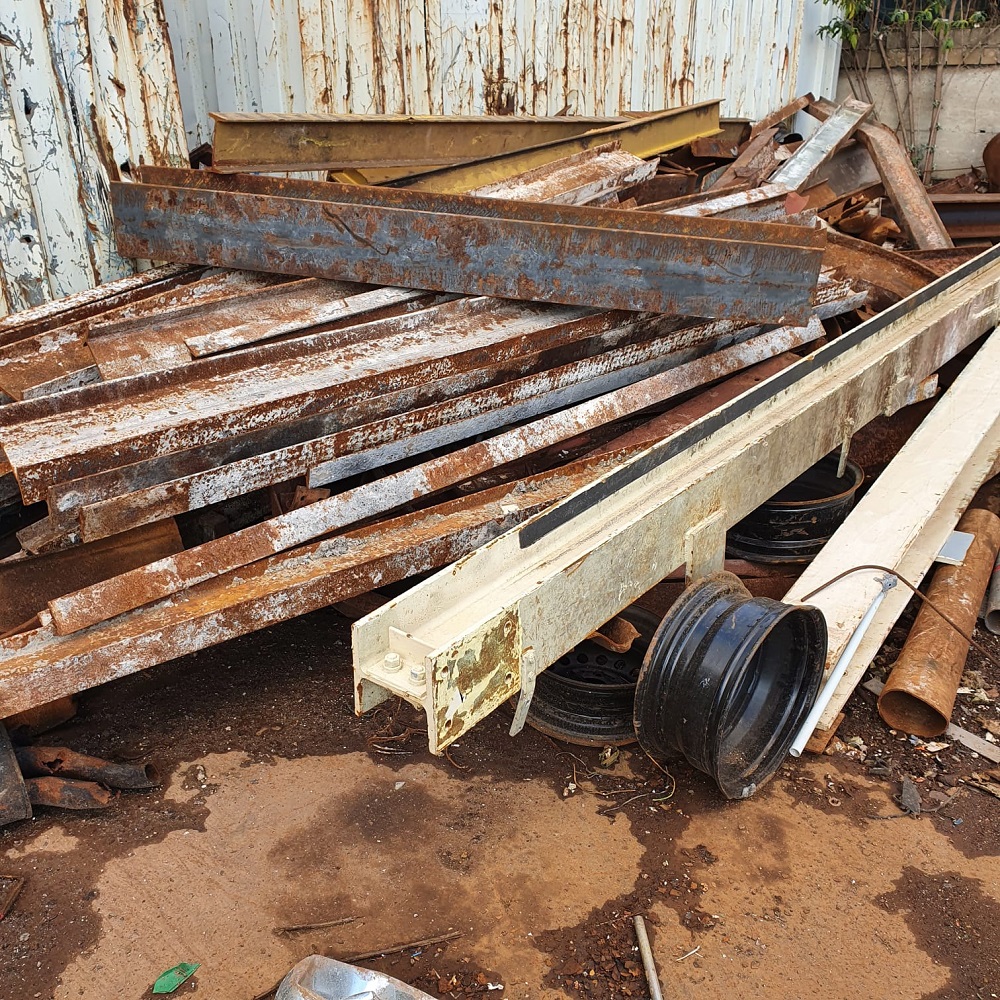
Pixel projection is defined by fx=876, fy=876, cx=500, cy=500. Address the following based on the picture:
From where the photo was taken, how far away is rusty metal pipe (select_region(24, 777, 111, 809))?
271 centimetres

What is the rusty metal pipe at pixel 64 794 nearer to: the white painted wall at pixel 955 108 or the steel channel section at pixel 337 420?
the steel channel section at pixel 337 420

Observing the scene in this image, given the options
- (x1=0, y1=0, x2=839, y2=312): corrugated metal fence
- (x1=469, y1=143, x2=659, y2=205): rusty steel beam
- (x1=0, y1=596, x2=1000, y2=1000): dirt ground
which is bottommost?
(x1=0, y1=596, x2=1000, y2=1000): dirt ground

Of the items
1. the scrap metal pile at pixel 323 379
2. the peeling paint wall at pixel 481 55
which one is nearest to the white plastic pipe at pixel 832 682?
the scrap metal pile at pixel 323 379

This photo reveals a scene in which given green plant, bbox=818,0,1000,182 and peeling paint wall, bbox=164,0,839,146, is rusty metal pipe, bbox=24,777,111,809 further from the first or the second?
green plant, bbox=818,0,1000,182

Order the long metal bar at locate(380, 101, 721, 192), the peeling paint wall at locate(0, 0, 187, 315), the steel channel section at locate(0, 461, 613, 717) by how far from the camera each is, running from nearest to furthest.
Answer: the steel channel section at locate(0, 461, 613, 717)
the peeling paint wall at locate(0, 0, 187, 315)
the long metal bar at locate(380, 101, 721, 192)

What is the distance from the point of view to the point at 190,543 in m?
3.41

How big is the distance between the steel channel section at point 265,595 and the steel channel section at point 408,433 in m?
0.28

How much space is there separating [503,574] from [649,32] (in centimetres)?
583

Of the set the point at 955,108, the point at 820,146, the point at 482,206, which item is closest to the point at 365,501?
the point at 482,206

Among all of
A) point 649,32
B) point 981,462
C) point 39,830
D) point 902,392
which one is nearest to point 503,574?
point 39,830

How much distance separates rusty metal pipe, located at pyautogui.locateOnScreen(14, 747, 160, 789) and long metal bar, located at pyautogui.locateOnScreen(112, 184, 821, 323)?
6.73 ft

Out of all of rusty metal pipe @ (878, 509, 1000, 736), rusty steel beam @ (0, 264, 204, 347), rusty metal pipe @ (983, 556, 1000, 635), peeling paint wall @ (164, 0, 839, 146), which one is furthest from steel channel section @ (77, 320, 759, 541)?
peeling paint wall @ (164, 0, 839, 146)

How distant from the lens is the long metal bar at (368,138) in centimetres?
420

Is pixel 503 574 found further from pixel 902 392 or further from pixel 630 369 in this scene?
pixel 902 392
